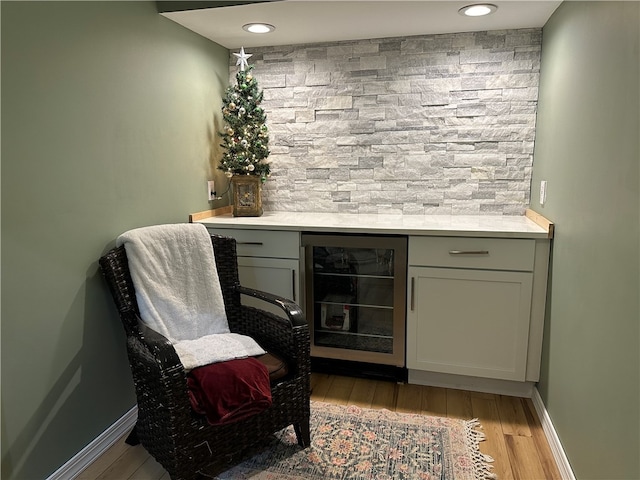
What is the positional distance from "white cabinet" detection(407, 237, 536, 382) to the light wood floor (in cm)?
14

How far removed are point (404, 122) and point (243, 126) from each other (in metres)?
0.95

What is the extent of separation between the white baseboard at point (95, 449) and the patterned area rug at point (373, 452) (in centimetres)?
53

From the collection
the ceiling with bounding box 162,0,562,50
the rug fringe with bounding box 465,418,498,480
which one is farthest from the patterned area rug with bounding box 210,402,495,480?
the ceiling with bounding box 162,0,562,50

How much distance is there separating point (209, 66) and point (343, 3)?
37.2 inches

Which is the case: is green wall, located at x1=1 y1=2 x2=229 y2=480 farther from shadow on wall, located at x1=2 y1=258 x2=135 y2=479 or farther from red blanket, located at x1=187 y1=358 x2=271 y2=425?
red blanket, located at x1=187 y1=358 x2=271 y2=425

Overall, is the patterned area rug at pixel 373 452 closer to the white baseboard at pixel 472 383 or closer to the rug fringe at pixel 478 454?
the rug fringe at pixel 478 454

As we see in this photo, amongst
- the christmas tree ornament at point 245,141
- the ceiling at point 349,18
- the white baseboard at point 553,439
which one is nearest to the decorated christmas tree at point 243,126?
the christmas tree ornament at point 245,141

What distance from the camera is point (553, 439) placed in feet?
6.15

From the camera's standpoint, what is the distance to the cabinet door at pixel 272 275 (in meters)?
2.44

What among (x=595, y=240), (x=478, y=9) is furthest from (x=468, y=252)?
(x=478, y=9)

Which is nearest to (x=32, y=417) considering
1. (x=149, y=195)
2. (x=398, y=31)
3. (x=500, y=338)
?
(x=149, y=195)

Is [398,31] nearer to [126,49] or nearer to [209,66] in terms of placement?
[209,66]

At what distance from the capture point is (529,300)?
7.09ft

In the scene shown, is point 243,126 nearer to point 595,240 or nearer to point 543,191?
point 543,191
